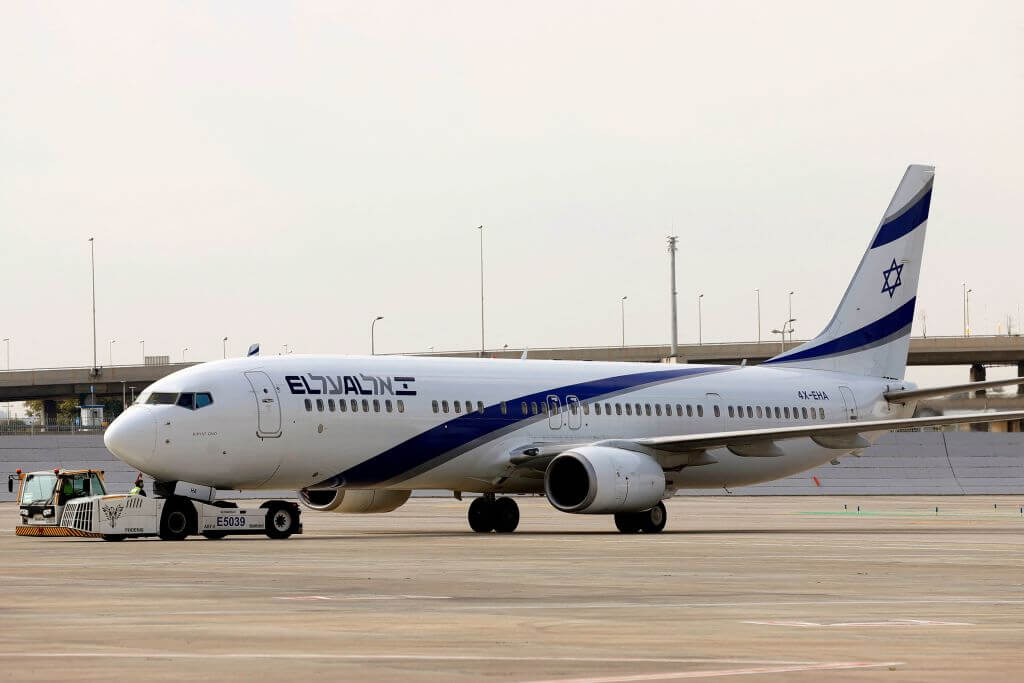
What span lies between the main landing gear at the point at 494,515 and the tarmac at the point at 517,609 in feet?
19.9

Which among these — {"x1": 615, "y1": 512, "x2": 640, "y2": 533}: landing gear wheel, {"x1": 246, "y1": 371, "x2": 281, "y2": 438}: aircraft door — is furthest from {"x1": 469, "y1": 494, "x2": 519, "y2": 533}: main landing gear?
{"x1": 246, "y1": 371, "x2": 281, "y2": 438}: aircraft door

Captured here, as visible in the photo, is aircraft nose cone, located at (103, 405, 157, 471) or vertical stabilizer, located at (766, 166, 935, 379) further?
vertical stabilizer, located at (766, 166, 935, 379)

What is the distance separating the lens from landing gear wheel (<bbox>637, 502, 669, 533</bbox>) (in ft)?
123

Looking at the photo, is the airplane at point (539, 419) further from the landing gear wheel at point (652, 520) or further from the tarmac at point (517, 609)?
the tarmac at point (517, 609)

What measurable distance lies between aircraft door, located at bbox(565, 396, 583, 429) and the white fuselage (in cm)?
4

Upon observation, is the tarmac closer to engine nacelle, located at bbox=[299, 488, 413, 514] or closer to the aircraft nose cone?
the aircraft nose cone

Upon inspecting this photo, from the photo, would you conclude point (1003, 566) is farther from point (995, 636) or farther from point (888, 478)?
point (888, 478)

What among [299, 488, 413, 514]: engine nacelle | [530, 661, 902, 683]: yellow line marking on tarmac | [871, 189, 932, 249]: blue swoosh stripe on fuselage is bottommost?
[299, 488, 413, 514]: engine nacelle

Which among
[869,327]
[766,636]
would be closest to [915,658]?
[766,636]

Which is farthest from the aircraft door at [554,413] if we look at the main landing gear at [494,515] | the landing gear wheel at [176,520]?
the landing gear wheel at [176,520]

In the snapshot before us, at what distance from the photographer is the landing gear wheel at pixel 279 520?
33156 millimetres

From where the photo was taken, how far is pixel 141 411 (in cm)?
3294

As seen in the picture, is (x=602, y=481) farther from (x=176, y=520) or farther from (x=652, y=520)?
(x=176, y=520)

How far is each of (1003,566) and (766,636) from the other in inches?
421
